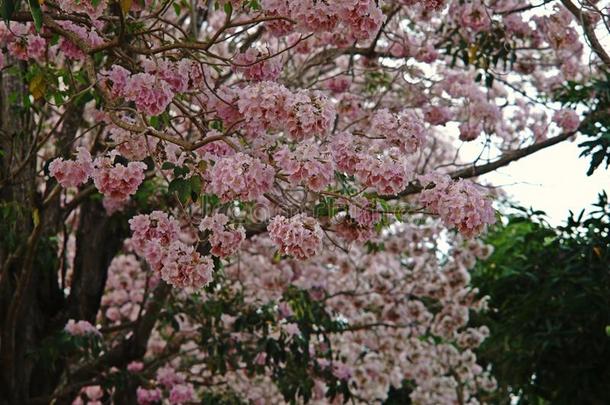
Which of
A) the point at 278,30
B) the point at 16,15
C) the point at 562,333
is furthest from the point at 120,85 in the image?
the point at 562,333

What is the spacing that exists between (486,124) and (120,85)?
2.77 m

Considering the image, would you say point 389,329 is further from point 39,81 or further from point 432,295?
point 39,81

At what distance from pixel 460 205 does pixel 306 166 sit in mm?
450

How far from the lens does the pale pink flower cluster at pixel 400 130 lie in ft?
9.09

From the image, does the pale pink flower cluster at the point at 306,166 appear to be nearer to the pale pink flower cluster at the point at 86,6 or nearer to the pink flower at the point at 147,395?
the pale pink flower cluster at the point at 86,6

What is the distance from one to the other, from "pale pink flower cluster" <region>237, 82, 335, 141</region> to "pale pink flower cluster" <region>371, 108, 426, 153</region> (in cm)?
39

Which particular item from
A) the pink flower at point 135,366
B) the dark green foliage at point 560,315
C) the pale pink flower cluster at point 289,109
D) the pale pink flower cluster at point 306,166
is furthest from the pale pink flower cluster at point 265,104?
the pink flower at point 135,366

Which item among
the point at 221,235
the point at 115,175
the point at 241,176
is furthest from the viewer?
the point at 221,235

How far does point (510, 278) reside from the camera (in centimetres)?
594

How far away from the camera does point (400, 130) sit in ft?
9.07

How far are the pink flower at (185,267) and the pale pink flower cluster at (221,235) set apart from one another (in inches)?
2.3

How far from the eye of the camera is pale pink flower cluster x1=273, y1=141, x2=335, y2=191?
7.70 ft

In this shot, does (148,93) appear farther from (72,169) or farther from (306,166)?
(306,166)

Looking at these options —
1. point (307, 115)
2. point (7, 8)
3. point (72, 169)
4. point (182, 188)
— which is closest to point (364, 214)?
point (307, 115)
